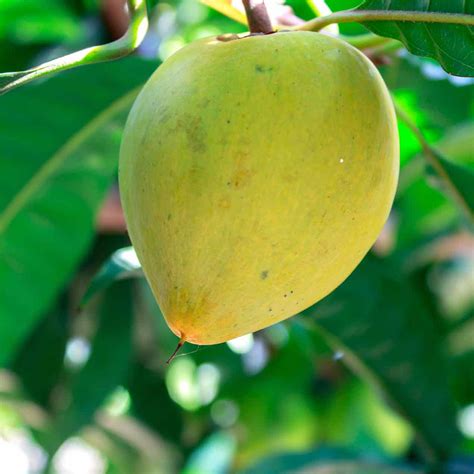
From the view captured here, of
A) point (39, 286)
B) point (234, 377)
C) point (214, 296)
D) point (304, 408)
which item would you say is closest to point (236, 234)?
point (214, 296)

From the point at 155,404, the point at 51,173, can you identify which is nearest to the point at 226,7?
the point at 51,173

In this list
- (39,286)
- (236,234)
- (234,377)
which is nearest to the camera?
(236,234)

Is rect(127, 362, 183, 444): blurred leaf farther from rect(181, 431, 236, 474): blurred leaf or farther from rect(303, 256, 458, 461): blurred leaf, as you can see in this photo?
rect(303, 256, 458, 461): blurred leaf

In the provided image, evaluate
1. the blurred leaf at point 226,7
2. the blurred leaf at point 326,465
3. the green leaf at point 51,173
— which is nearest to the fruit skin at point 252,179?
the blurred leaf at point 226,7

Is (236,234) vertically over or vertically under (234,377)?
over

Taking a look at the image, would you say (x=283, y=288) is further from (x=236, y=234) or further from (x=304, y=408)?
(x=304, y=408)
